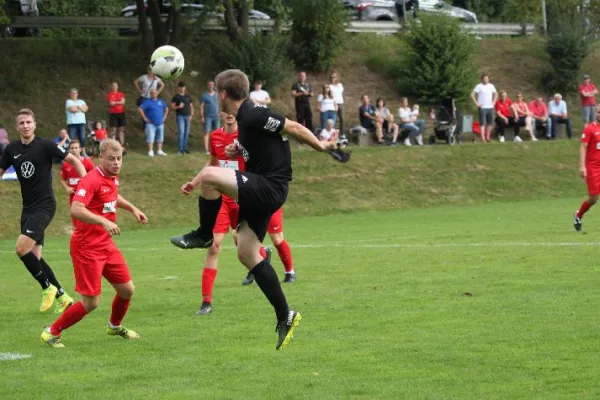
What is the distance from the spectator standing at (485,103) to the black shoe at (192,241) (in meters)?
25.1

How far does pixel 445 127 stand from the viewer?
3503 centimetres

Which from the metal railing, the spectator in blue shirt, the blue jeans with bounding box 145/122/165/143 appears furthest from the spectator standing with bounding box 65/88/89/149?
the metal railing

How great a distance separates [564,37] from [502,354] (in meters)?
36.5

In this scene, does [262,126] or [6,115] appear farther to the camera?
[6,115]

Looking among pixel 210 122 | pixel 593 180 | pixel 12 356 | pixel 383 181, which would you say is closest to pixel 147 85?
pixel 210 122

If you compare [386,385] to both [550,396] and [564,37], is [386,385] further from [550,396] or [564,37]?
[564,37]

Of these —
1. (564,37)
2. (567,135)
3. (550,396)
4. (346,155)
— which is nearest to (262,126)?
(346,155)

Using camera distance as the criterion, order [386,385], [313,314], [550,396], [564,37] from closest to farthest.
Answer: [550,396], [386,385], [313,314], [564,37]

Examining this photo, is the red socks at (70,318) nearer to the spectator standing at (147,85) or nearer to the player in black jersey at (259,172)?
the player in black jersey at (259,172)

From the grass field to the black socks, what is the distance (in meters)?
0.37

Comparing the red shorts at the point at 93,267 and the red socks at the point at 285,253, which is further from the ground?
the red shorts at the point at 93,267

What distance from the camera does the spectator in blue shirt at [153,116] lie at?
95.5ft

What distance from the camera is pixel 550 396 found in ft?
23.2

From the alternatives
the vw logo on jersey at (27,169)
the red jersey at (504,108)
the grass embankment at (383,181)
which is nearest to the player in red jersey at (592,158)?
the vw logo on jersey at (27,169)
